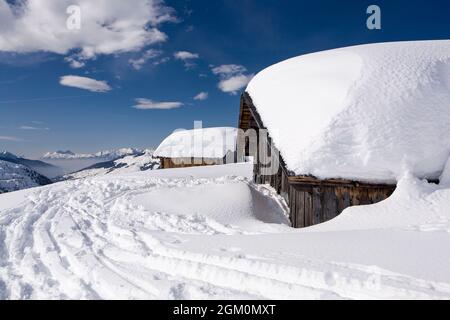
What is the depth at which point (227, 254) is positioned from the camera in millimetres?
3498

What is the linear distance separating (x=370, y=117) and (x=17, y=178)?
91744 millimetres

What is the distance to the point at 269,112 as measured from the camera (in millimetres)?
7145

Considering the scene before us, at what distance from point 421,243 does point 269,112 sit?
4.61 m

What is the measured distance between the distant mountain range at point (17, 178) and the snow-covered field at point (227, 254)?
248 feet

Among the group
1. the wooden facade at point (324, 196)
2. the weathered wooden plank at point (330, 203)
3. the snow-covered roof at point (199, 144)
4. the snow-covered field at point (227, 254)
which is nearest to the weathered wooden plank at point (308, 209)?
the wooden facade at point (324, 196)

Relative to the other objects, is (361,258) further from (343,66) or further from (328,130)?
(343,66)

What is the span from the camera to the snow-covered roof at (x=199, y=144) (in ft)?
91.1

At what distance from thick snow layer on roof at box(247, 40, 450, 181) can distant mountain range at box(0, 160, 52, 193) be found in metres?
77.3

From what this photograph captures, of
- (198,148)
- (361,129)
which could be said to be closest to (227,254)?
(361,129)

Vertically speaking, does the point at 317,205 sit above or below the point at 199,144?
below

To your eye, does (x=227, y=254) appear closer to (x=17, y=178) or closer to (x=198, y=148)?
(x=198, y=148)

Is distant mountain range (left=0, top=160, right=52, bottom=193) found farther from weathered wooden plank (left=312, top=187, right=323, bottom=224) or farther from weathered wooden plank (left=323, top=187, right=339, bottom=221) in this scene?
weathered wooden plank (left=323, top=187, right=339, bottom=221)

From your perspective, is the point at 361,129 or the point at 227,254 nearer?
the point at 227,254

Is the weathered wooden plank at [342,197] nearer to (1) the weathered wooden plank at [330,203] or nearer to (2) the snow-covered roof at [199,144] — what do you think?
(1) the weathered wooden plank at [330,203]
